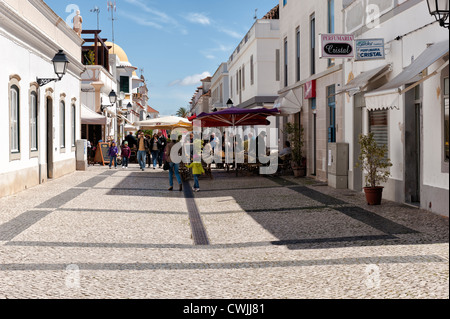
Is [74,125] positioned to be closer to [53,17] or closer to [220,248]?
[53,17]

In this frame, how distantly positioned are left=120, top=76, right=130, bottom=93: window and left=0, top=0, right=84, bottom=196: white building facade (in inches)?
1181

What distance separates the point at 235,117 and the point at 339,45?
785cm

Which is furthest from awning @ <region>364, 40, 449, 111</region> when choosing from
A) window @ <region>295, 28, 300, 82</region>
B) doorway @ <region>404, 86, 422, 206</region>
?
window @ <region>295, 28, 300, 82</region>

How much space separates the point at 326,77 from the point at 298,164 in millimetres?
3525

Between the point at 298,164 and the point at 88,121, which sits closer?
the point at 298,164

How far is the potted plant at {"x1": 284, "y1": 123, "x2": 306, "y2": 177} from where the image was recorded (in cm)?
2014

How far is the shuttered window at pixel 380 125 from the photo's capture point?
518 inches

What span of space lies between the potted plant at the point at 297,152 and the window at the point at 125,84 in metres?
34.8

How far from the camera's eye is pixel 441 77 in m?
9.89

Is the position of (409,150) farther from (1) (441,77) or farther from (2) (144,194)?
(2) (144,194)

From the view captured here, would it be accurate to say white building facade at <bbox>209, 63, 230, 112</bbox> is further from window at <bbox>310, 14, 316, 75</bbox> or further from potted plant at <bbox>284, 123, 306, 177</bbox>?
window at <bbox>310, 14, 316, 75</bbox>

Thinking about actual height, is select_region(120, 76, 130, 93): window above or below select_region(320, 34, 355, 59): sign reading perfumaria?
above
